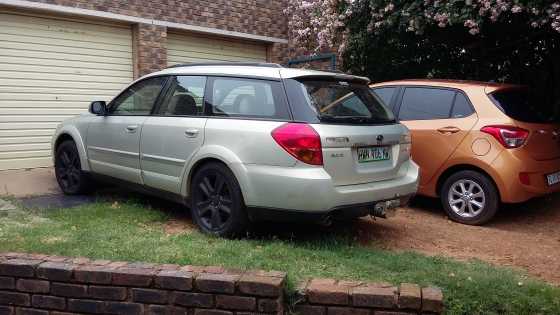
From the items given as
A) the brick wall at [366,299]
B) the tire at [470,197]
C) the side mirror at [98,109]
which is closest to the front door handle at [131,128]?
the side mirror at [98,109]

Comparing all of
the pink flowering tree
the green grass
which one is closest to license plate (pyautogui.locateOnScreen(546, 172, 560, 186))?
the pink flowering tree

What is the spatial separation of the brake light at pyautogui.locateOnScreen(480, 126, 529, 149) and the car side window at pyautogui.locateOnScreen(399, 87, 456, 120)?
702mm

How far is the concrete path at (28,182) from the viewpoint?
7078 millimetres

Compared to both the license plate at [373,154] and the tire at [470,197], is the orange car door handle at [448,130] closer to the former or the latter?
the tire at [470,197]

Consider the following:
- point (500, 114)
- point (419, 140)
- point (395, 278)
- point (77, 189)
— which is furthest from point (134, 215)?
point (500, 114)

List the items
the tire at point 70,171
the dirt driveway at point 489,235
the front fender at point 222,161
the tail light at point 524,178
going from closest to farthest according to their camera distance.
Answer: the front fender at point 222,161 → the dirt driveway at point 489,235 → the tail light at point 524,178 → the tire at point 70,171

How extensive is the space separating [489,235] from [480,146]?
38.9 inches

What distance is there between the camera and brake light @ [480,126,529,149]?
238 inches

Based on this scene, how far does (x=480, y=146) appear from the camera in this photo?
6.19 metres

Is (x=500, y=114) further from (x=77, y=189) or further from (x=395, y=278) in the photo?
(x=77, y=189)

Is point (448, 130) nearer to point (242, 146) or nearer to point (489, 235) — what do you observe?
point (489, 235)

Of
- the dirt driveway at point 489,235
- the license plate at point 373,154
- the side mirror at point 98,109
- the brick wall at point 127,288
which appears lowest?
the dirt driveway at point 489,235

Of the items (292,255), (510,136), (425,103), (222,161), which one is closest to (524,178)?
(510,136)

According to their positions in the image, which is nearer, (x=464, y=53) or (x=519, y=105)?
(x=519, y=105)
